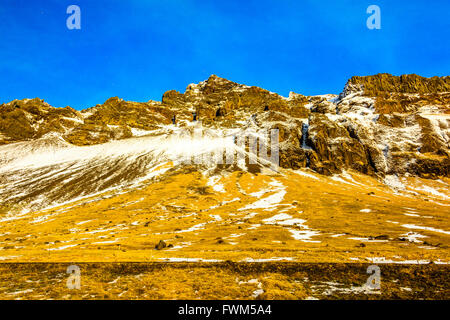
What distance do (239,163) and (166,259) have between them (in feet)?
498

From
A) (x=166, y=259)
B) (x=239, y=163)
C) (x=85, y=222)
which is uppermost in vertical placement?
(x=239, y=163)

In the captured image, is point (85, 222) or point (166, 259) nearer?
point (166, 259)

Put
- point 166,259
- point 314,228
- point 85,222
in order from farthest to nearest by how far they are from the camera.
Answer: point 85,222 < point 314,228 < point 166,259

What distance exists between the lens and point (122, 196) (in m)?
127

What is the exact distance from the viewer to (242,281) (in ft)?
80.4

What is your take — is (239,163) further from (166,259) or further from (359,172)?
(166,259)

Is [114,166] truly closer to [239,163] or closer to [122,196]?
[122,196]

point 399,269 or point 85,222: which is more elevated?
point 399,269
